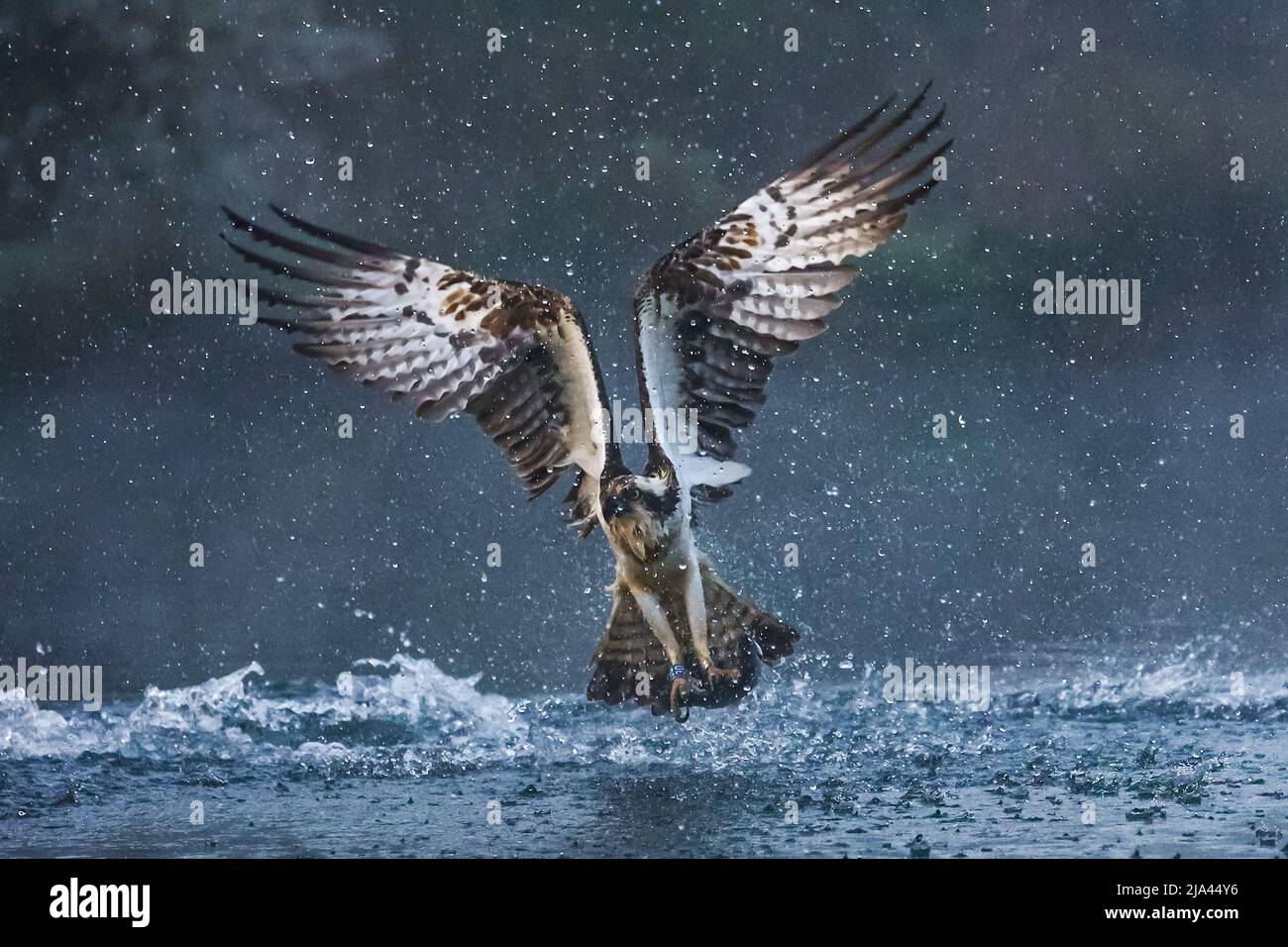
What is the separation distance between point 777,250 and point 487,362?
104cm

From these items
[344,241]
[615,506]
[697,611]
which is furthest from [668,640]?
[344,241]

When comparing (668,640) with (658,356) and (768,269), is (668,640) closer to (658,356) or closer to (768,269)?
(658,356)

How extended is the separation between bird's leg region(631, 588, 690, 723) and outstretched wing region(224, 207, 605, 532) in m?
0.37

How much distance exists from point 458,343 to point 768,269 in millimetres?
1066

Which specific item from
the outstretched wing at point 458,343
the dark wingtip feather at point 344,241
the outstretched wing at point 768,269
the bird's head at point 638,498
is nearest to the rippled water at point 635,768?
the bird's head at point 638,498

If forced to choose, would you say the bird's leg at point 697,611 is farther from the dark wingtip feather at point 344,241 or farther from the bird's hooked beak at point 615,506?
the dark wingtip feather at point 344,241

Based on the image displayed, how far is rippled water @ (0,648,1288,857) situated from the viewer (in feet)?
16.5

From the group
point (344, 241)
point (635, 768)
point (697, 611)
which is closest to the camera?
point (344, 241)

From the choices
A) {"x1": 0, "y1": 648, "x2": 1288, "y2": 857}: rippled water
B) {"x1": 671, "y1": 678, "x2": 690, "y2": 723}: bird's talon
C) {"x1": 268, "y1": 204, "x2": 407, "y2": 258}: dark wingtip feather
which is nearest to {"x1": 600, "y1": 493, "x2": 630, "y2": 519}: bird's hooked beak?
{"x1": 671, "y1": 678, "x2": 690, "y2": 723}: bird's talon

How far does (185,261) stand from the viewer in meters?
5.74

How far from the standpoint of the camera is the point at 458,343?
5195 millimetres

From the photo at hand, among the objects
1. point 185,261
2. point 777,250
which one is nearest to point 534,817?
point 777,250

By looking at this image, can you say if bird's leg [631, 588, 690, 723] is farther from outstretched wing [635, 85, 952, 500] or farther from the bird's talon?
outstretched wing [635, 85, 952, 500]

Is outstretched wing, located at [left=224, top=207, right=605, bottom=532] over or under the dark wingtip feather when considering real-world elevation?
under
